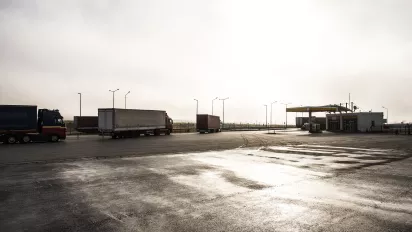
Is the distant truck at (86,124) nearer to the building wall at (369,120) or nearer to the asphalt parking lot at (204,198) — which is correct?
the asphalt parking lot at (204,198)

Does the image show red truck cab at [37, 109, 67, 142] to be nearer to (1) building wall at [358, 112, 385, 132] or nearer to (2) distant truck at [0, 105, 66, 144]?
(2) distant truck at [0, 105, 66, 144]

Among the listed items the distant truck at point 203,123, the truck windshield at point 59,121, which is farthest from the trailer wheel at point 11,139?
the distant truck at point 203,123

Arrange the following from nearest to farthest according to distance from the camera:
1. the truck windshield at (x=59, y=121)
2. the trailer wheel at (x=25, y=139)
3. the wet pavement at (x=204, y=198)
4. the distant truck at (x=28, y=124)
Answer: the wet pavement at (x=204, y=198) < the distant truck at (x=28, y=124) < the trailer wheel at (x=25, y=139) < the truck windshield at (x=59, y=121)

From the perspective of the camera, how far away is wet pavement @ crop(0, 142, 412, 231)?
600 centimetres

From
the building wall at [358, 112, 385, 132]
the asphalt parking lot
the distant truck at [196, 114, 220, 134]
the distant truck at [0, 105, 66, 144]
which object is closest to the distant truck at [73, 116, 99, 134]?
the distant truck at [196, 114, 220, 134]

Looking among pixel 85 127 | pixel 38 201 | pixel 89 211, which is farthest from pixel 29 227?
pixel 85 127

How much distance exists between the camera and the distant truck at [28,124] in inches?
1074

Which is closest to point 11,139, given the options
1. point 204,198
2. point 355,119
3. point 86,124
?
point 86,124

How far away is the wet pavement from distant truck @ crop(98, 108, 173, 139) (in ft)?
73.7

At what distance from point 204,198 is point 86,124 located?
46953mm

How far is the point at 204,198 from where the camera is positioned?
8.05 meters

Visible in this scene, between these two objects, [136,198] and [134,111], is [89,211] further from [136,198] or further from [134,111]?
[134,111]

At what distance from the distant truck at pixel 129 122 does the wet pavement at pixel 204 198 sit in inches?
885

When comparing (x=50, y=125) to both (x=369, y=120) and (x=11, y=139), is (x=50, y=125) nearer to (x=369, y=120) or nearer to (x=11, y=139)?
(x=11, y=139)
